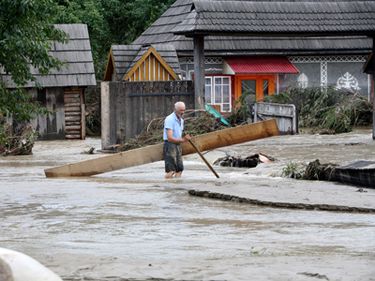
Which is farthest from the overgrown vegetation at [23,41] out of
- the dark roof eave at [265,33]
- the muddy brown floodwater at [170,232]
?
the dark roof eave at [265,33]

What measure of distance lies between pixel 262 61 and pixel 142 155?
20244 millimetres

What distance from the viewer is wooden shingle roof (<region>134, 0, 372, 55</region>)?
1522 inches

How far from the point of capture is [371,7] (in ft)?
93.4

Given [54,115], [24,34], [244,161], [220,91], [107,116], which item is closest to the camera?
[24,34]

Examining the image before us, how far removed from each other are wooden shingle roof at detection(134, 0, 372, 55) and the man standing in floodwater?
18.9 metres

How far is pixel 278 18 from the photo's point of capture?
27.7m

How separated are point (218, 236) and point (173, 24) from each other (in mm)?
28054

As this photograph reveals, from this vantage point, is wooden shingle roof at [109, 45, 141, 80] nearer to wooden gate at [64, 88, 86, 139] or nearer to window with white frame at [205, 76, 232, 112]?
wooden gate at [64, 88, 86, 139]

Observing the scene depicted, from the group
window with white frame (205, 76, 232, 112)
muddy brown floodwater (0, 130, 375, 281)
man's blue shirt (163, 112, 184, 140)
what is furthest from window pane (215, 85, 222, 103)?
man's blue shirt (163, 112, 184, 140)

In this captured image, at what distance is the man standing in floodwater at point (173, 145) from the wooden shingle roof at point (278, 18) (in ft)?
22.6

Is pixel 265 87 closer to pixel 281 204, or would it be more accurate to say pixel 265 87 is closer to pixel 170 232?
pixel 281 204

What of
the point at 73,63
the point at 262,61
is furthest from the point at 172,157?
the point at 262,61

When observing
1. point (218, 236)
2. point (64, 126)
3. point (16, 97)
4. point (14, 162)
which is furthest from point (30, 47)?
point (64, 126)

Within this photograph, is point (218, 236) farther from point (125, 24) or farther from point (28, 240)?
point (125, 24)
